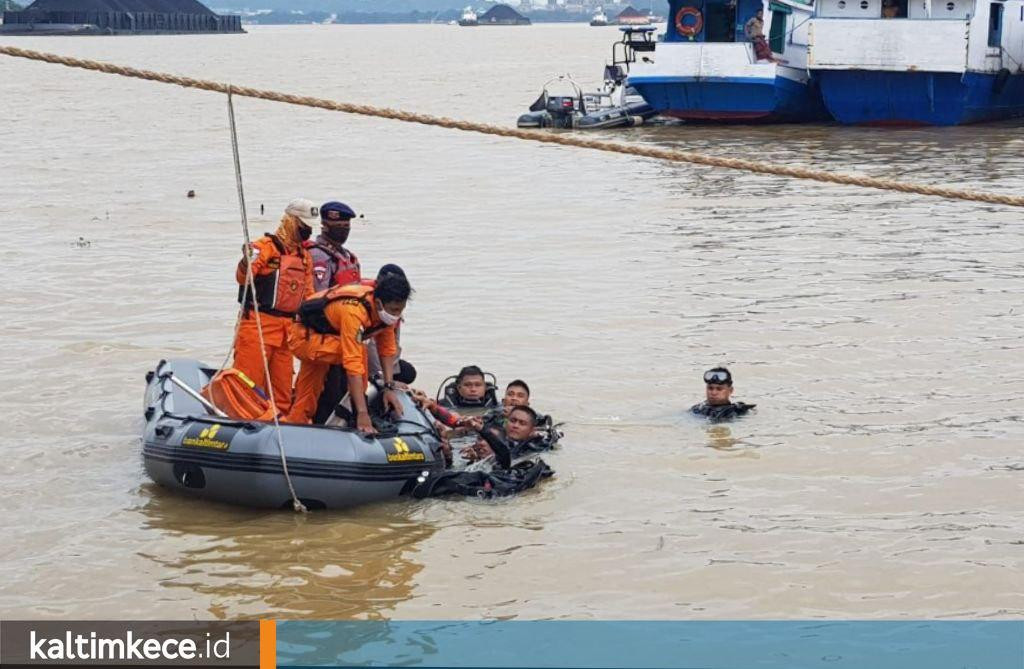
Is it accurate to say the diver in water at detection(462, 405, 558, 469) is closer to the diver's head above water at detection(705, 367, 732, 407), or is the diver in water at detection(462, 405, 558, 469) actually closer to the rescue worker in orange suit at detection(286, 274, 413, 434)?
the rescue worker in orange suit at detection(286, 274, 413, 434)

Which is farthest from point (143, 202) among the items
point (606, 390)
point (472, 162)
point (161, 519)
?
point (161, 519)

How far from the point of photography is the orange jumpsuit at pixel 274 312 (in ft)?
34.2

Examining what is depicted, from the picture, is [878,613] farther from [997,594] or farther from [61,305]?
[61,305]

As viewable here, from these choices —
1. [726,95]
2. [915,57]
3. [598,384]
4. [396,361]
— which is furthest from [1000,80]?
[396,361]

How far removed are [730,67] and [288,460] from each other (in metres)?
28.0

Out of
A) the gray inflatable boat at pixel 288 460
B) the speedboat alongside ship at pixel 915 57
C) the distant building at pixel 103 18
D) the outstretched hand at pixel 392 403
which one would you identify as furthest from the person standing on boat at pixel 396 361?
the distant building at pixel 103 18

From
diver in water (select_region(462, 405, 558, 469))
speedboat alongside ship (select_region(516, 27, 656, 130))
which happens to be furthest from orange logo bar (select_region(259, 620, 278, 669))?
speedboat alongside ship (select_region(516, 27, 656, 130))

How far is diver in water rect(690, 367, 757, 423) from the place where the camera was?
1215cm

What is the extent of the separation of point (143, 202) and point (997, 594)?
788 inches

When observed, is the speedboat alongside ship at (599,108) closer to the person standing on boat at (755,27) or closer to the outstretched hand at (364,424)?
the person standing on boat at (755,27)

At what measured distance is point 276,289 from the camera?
10.5m

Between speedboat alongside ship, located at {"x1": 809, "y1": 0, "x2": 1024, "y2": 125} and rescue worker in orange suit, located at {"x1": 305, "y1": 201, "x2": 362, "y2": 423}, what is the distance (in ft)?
85.0

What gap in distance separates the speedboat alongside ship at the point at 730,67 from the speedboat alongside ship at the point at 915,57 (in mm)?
1005

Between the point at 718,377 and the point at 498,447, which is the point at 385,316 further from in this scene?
the point at 718,377
